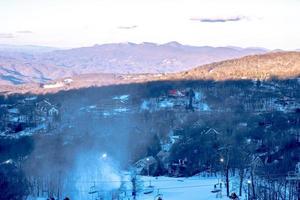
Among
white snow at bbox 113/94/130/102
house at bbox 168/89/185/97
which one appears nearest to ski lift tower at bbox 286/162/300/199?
house at bbox 168/89/185/97

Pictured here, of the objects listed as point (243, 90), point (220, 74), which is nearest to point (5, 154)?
point (243, 90)

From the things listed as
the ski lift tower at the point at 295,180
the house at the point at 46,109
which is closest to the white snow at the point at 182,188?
the ski lift tower at the point at 295,180

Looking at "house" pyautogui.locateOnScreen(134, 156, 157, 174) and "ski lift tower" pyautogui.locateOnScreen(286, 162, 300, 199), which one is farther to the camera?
"house" pyautogui.locateOnScreen(134, 156, 157, 174)

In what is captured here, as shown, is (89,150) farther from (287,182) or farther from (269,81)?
(269,81)

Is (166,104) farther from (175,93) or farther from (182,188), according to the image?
(182,188)

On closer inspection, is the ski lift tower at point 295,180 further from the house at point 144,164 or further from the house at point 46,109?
the house at point 46,109

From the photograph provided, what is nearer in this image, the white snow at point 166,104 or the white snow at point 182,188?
the white snow at point 182,188

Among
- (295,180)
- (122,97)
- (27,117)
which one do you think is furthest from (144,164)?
(122,97)

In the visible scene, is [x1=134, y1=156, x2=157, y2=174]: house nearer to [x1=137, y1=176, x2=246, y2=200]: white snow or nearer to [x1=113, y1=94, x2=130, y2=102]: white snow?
[x1=137, y1=176, x2=246, y2=200]: white snow

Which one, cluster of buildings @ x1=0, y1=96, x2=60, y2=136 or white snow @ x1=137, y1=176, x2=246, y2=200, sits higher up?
cluster of buildings @ x1=0, y1=96, x2=60, y2=136
